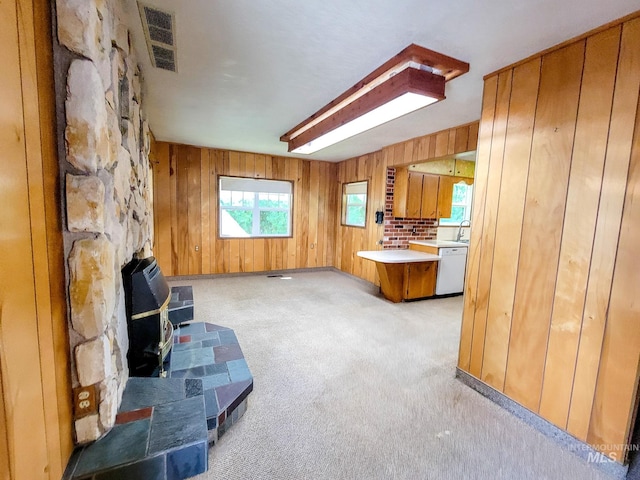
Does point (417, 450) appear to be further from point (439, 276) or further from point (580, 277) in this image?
point (439, 276)

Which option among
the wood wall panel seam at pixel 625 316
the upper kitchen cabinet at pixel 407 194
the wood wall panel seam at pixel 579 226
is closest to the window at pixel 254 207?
the upper kitchen cabinet at pixel 407 194

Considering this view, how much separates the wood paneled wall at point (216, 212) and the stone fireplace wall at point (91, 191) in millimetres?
3824

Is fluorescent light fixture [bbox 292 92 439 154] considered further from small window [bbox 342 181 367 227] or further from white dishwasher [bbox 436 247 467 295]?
white dishwasher [bbox 436 247 467 295]

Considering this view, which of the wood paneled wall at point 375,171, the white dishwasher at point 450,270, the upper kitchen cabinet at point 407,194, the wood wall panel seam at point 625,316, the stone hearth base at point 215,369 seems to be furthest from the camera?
the upper kitchen cabinet at point 407,194

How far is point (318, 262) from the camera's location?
248 inches

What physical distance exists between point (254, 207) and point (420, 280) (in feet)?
11.1

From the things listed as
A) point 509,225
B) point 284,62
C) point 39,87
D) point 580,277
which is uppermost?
point 284,62

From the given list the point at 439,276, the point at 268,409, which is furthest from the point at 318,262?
the point at 268,409

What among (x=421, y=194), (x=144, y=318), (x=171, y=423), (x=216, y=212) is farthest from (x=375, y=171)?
(x=171, y=423)

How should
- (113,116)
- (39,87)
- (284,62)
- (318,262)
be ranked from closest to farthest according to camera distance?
(39,87) < (113,116) < (284,62) < (318,262)

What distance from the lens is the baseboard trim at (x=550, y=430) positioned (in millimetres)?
1536

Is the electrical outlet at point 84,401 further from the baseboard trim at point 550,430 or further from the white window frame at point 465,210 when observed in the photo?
the white window frame at point 465,210

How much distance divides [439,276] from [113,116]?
173 inches

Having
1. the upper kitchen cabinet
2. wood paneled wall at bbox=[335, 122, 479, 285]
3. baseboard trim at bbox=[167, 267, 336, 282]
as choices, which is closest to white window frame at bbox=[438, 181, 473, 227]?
the upper kitchen cabinet
